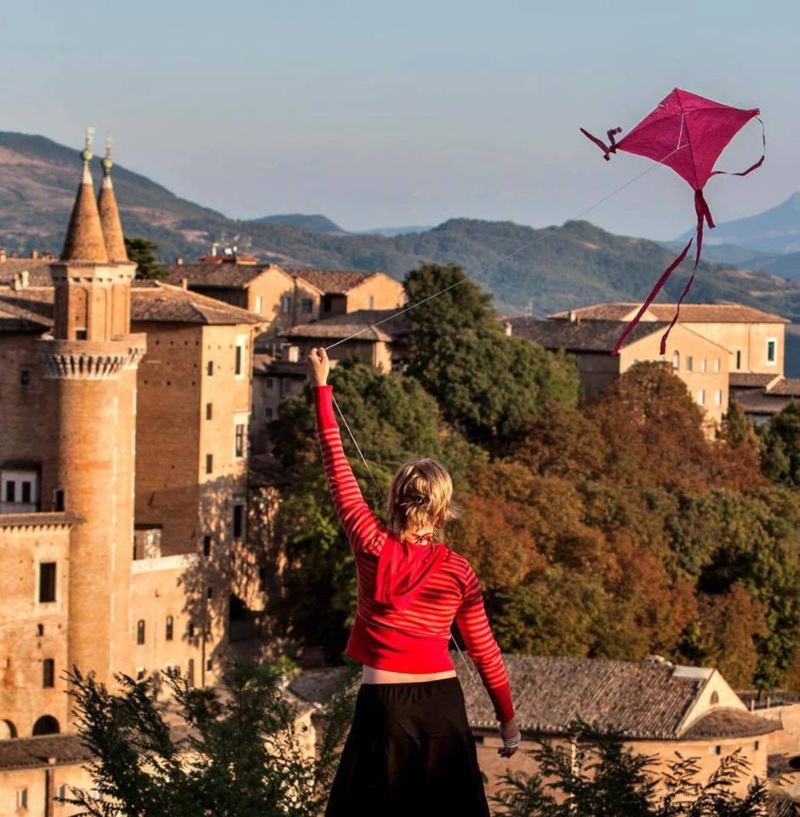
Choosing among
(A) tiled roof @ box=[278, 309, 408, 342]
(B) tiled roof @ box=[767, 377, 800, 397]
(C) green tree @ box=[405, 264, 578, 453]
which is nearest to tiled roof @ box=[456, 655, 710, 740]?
(C) green tree @ box=[405, 264, 578, 453]

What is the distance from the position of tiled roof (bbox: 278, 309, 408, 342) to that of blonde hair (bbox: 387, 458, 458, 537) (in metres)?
47.4

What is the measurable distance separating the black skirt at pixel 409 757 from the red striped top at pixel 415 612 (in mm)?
114

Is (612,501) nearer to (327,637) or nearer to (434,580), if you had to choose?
(327,637)

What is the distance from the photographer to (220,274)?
67312 millimetres

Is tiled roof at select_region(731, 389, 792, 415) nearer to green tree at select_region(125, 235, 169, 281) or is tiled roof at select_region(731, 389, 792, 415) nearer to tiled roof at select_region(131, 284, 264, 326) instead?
green tree at select_region(125, 235, 169, 281)

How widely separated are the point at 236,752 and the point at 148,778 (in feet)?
2.48

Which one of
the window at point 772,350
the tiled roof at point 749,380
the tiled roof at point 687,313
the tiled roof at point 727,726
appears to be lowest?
the tiled roof at point 727,726

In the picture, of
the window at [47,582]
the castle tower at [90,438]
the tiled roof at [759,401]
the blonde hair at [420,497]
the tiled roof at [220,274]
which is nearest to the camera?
the blonde hair at [420,497]

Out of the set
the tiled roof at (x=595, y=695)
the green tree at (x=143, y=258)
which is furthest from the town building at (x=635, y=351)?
the tiled roof at (x=595, y=695)

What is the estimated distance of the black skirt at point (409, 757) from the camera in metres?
7.95

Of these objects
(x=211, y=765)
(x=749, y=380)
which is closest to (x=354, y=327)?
(x=749, y=380)

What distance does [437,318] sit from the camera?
5622 centimetres

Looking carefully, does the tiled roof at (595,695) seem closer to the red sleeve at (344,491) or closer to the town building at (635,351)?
the town building at (635,351)

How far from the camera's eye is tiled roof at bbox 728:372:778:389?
69.5m
